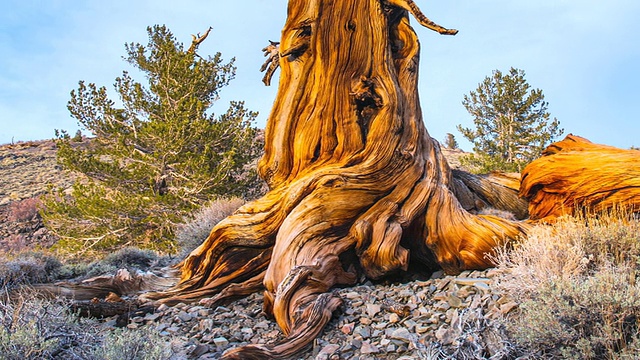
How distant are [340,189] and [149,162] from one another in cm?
925

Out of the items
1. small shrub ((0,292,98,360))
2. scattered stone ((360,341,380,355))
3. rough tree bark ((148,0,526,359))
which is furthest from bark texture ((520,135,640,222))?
small shrub ((0,292,98,360))

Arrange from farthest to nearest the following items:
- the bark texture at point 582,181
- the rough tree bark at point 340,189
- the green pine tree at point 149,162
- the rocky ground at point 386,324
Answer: the green pine tree at point 149,162
the bark texture at point 582,181
the rough tree bark at point 340,189
the rocky ground at point 386,324

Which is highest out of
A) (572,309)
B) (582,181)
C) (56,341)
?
(582,181)

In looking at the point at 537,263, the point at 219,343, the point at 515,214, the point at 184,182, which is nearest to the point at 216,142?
the point at 184,182

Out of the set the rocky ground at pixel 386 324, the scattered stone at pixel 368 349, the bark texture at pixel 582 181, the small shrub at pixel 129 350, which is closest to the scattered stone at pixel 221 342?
the rocky ground at pixel 386 324

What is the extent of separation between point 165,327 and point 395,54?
484cm

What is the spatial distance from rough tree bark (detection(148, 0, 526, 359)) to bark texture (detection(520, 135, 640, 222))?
99 centimetres

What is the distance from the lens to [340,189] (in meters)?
5.16

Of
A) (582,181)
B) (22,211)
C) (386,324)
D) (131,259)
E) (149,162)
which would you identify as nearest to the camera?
(386,324)

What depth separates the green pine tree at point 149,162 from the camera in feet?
39.2

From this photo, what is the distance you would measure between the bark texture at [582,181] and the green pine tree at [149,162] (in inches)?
313

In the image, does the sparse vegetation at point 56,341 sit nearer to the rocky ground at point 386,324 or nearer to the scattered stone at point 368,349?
the rocky ground at point 386,324

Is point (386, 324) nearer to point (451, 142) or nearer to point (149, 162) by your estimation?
point (149, 162)

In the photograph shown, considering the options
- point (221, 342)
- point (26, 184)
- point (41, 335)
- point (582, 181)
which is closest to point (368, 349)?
point (221, 342)
